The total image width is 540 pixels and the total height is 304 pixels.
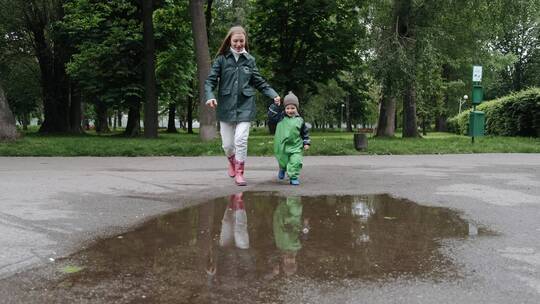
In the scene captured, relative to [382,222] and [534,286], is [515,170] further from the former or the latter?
[534,286]

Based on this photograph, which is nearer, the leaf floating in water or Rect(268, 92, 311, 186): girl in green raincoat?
the leaf floating in water

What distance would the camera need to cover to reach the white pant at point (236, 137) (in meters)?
7.88

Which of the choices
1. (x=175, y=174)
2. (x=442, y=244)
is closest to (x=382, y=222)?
(x=442, y=244)

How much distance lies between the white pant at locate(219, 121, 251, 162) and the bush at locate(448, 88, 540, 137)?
694 inches

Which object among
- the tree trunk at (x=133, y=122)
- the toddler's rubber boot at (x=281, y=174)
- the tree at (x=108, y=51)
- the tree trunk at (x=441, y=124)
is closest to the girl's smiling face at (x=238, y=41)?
the toddler's rubber boot at (x=281, y=174)

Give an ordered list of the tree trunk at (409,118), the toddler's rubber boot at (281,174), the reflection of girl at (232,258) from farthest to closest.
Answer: the tree trunk at (409,118) < the toddler's rubber boot at (281,174) < the reflection of girl at (232,258)

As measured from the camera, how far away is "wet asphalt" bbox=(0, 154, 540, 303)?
10.6 feet

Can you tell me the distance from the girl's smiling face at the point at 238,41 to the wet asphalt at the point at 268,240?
6.40 feet

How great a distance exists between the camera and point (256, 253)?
4020 mm

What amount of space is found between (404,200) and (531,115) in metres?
19.3

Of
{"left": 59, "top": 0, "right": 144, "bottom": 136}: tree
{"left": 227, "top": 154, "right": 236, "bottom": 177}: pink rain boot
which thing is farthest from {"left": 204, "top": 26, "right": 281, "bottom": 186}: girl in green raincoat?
Result: {"left": 59, "top": 0, "right": 144, "bottom": 136}: tree

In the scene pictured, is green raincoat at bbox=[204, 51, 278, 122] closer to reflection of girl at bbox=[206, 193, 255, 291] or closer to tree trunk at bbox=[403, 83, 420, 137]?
reflection of girl at bbox=[206, 193, 255, 291]

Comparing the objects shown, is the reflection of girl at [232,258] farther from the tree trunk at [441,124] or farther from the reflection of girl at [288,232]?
the tree trunk at [441,124]

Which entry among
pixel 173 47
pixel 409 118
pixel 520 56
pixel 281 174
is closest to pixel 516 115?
pixel 409 118
